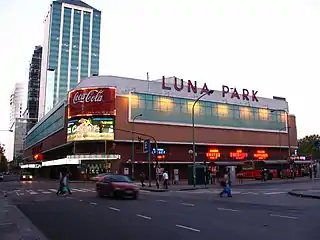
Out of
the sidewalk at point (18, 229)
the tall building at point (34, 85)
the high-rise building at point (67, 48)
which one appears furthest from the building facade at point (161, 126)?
the tall building at point (34, 85)

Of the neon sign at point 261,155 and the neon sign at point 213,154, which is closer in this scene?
the neon sign at point 213,154

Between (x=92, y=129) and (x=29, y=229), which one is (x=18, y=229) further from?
(x=92, y=129)

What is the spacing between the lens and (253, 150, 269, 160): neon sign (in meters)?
79.9

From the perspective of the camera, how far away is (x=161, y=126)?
67750 mm

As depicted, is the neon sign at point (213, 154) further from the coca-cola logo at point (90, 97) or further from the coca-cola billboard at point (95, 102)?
the coca-cola logo at point (90, 97)

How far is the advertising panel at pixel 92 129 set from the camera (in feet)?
205

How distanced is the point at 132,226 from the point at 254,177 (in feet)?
157

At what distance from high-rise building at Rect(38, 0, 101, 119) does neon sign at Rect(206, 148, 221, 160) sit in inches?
3953

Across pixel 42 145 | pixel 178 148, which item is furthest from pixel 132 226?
pixel 42 145

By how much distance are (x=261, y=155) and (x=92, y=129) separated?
125 feet

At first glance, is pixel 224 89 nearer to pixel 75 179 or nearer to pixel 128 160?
pixel 128 160

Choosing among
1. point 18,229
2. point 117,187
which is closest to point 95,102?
point 117,187

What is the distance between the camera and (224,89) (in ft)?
259

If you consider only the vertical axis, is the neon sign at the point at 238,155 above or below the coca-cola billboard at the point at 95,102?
below
